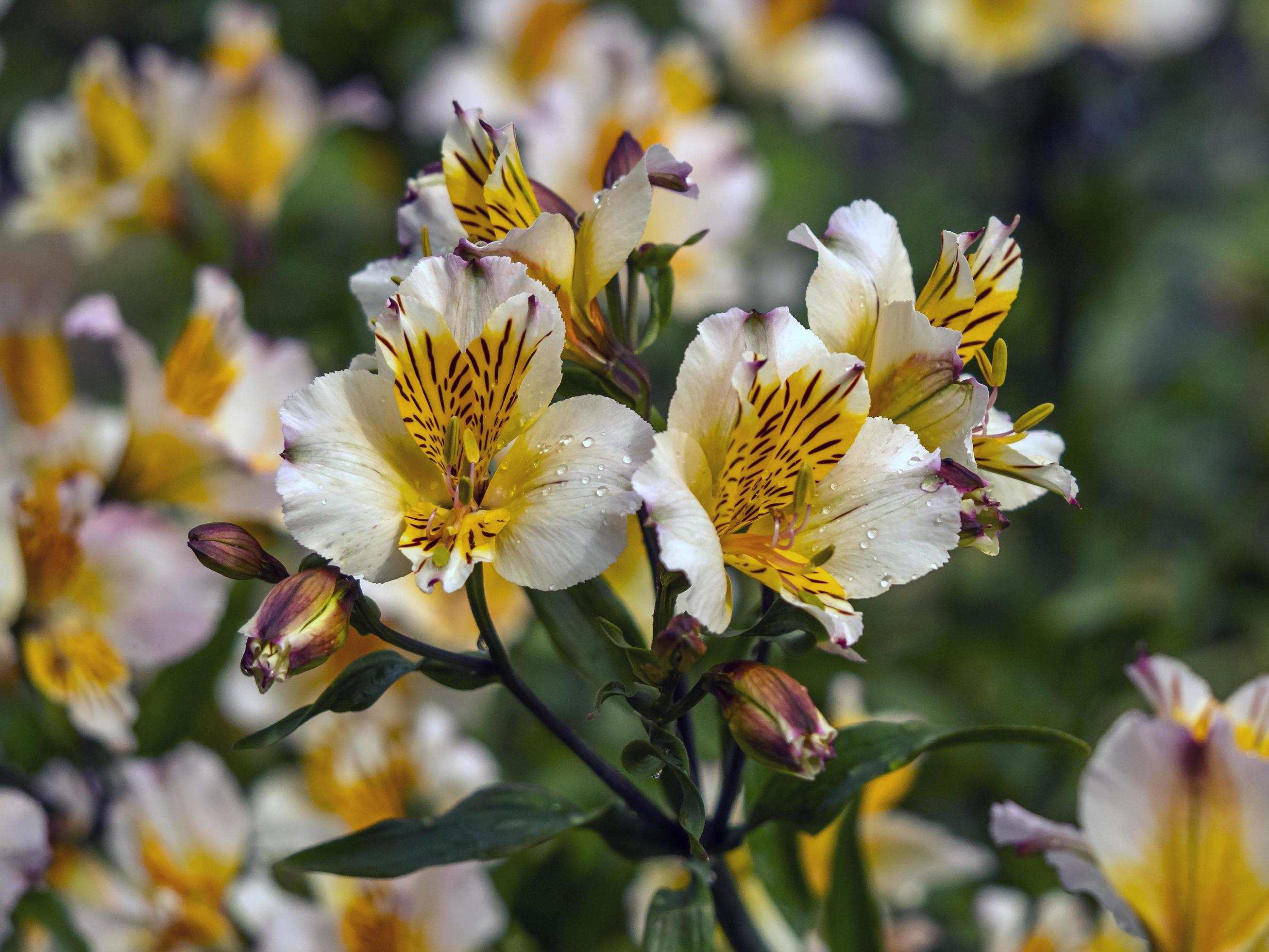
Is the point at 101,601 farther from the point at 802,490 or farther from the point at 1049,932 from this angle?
the point at 1049,932

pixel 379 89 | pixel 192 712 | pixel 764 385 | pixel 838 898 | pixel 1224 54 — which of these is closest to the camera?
pixel 764 385

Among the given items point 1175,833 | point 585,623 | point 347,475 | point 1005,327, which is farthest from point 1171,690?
point 1005,327

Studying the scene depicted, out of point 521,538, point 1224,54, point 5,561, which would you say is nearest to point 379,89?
point 5,561

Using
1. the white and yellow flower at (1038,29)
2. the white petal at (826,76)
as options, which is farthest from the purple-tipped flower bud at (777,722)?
the white and yellow flower at (1038,29)

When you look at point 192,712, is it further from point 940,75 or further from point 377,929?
point 940,75

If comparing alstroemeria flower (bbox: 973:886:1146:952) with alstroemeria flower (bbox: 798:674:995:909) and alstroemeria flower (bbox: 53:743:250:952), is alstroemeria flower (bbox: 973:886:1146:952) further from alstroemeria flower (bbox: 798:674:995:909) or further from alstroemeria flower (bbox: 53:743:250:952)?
alstroemeria flower (bbox: 53:743:250:952)

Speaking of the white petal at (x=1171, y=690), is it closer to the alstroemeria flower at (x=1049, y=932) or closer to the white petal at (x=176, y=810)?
the alstroemeria flower at (x=1049, y=932)

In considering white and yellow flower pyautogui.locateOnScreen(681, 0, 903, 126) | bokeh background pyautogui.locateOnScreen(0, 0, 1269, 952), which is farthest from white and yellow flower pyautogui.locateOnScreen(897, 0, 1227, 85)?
white and yellow flower pyautogui.locateOnScreen(681, 0, 903, 126)
